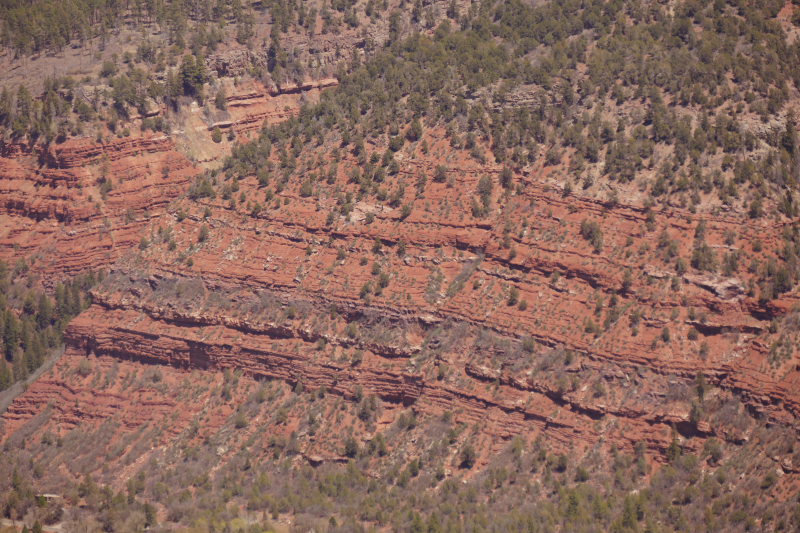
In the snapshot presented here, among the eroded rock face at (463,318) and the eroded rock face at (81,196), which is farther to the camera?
the eroded rock face at (81,196)

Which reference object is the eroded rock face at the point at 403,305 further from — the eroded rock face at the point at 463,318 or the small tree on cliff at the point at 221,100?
the small tree on cliff at the point at 221,100

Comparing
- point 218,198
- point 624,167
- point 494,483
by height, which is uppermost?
point 624,167

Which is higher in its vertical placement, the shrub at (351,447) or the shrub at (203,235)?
the shrub at (203,235)

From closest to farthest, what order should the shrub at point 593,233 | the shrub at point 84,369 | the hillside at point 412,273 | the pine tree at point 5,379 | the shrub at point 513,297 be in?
the hillside at point 412,273 < the shrub at point 513,297 < the shrub at point 593,233 < the shrub at point 84,369 < the pine tree at point 5,379

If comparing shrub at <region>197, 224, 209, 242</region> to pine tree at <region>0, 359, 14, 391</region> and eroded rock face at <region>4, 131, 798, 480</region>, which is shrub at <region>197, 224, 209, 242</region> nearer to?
eroded rock face at <region>4, 131, 798, 480</region>

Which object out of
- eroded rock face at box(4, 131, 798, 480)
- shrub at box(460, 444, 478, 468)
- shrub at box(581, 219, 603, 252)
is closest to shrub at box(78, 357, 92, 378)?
eroded rock face at box(4, 131, 798, 480)

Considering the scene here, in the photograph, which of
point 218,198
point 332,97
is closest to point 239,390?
point 218,198

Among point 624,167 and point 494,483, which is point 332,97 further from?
point 494,483

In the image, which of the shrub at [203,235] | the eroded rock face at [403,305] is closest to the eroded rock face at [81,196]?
the eroded rock face at [403,305]

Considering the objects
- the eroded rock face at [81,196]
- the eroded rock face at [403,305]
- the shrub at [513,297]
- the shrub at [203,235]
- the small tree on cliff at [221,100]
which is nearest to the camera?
the eroded rock face at [403,305]
